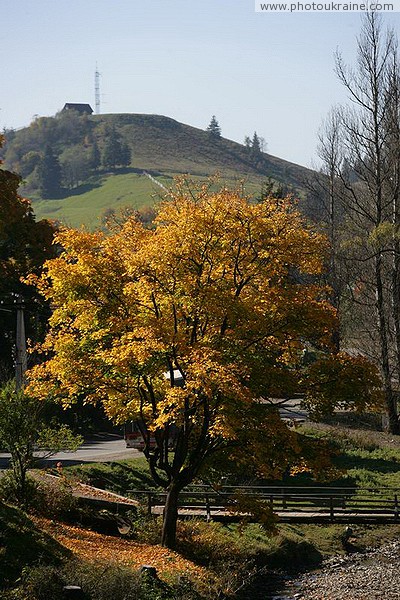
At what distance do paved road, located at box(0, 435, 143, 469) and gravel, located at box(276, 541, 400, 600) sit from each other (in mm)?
13329

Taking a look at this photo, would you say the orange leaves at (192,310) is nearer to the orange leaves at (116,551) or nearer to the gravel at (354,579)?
the orange leaves at (116,551)

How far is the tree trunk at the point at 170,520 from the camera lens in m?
25.3

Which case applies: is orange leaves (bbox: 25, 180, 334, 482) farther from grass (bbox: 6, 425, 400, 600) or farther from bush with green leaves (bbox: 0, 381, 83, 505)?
grass (bbox: 6, 425, 400, 600)

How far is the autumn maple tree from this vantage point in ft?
74.3

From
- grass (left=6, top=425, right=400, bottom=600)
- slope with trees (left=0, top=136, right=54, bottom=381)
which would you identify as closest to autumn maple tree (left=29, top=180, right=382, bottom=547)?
grass (left=6, top=425, right=400, bottom=600)

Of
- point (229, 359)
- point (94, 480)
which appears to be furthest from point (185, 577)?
point (94, 480)

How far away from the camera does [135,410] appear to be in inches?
987

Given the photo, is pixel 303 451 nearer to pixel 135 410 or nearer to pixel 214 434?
pixel 214 434

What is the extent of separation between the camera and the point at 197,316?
23438 mm

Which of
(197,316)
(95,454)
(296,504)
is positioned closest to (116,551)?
(197,316)

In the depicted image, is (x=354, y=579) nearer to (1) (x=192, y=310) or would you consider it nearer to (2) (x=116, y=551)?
(2) (x=116, y=551)

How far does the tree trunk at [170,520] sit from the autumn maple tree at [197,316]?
74 centimetres

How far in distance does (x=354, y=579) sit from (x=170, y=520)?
5659 mm

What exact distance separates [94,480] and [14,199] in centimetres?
1404
